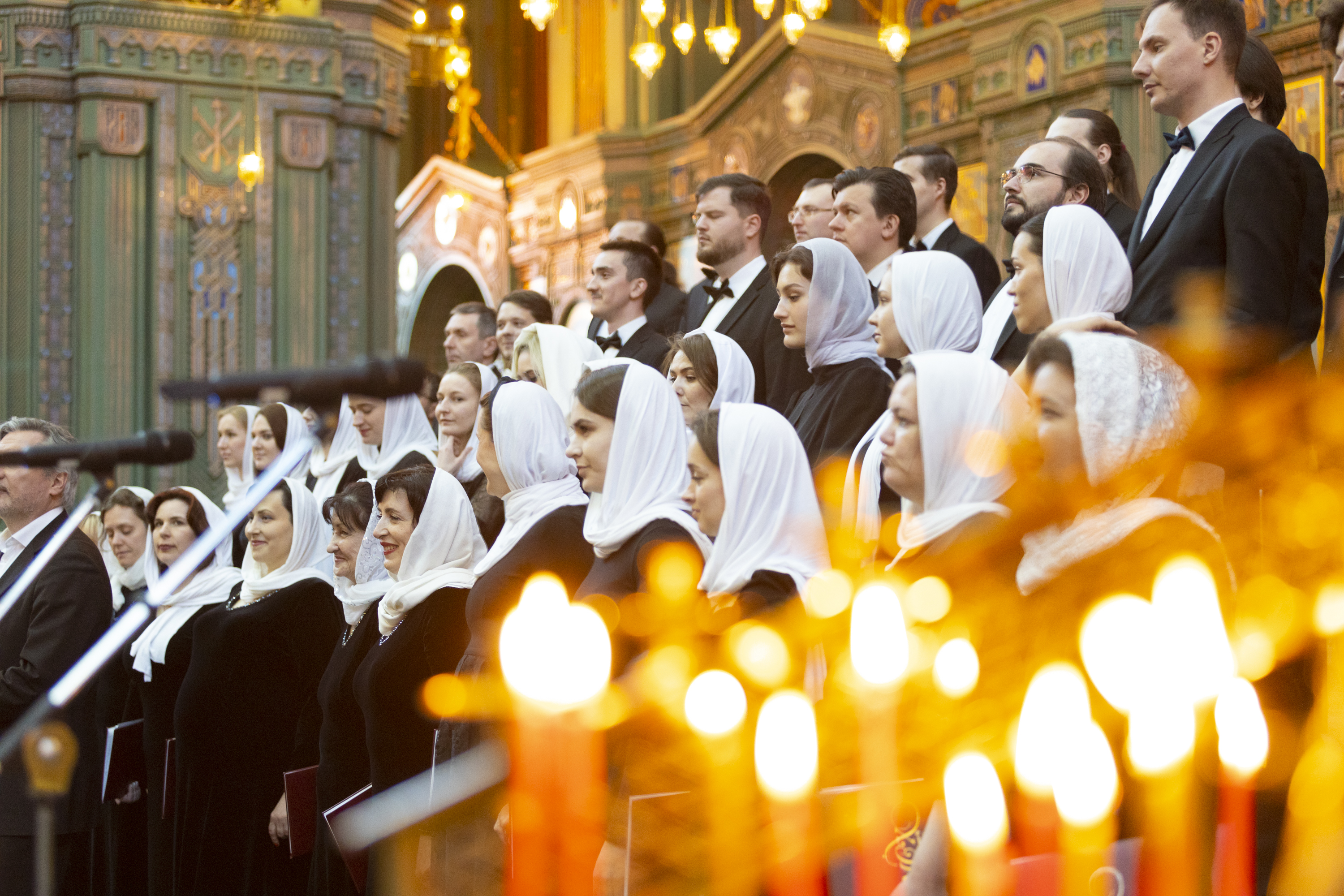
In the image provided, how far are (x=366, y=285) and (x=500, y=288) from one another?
7.17m

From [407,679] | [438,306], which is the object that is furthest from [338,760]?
[438,306]

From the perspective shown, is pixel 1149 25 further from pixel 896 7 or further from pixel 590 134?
pixel 590 134

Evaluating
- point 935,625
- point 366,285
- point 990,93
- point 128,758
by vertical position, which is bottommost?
point 128,758

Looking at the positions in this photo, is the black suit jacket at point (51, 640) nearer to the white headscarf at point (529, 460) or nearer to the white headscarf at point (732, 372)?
the white headscarf at point (529, 460)

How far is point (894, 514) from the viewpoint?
12.7 feet

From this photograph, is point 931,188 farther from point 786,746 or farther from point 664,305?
point 786,746

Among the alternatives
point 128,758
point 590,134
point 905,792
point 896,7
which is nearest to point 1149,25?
point 905,792

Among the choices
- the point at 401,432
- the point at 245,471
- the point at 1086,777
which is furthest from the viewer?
the point at 245,471

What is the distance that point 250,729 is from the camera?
5.33 m

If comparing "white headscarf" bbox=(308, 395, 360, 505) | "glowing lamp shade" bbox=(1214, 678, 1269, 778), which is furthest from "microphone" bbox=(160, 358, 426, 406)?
"white headscarf" bbox=(308, 395, 360, 505)

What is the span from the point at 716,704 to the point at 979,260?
2437mm

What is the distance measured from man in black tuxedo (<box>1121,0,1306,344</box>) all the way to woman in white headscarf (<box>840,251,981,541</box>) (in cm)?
47

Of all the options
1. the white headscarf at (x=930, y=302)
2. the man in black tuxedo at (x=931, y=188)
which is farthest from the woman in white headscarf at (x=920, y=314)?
the man in black tuxedo at (x=931, y=188)

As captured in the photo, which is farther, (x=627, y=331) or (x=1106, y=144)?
(x=627, y=331)
